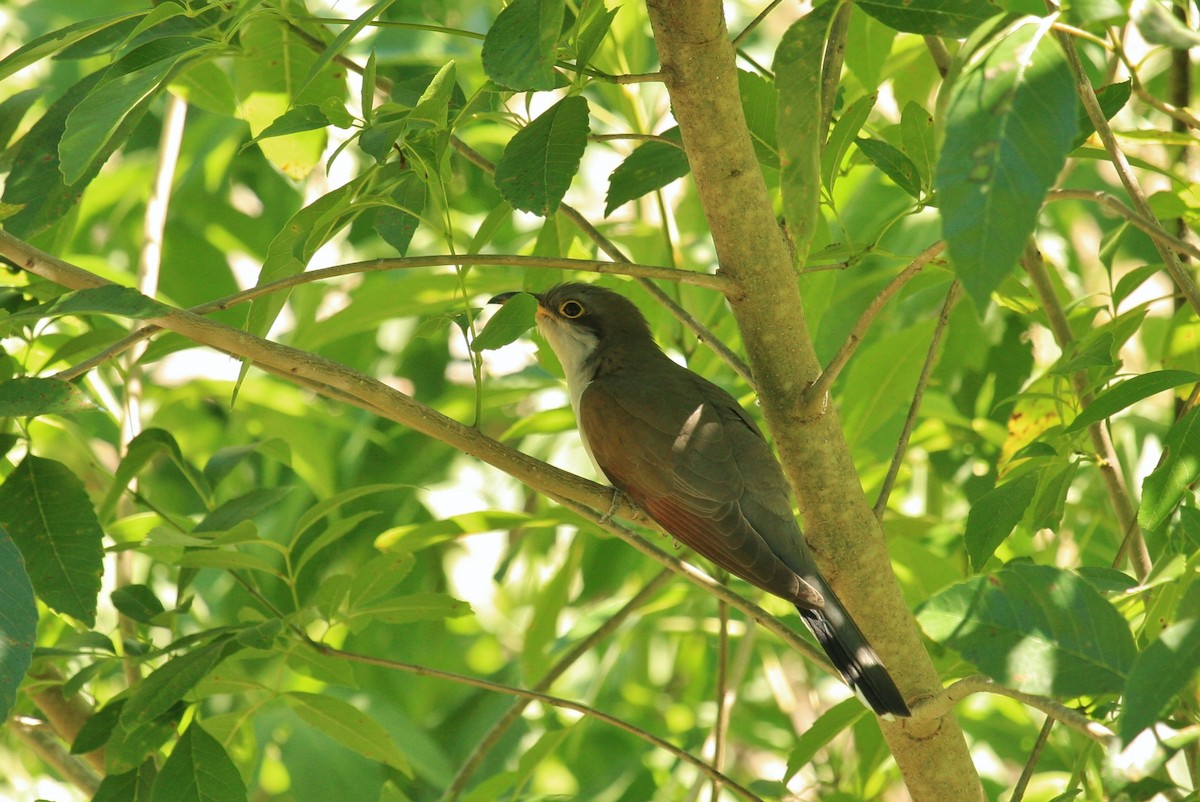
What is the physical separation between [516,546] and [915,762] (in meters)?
2.57

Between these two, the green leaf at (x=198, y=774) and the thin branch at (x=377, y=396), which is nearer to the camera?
the thin branch at (x=377, y=396)

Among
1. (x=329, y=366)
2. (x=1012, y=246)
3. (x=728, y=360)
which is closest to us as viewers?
(x=1012, y=246)

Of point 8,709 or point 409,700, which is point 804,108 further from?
point 409,700

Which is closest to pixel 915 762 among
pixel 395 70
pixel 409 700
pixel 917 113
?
pixel 917 113

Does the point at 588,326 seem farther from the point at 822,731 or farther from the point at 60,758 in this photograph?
the point at 60,758

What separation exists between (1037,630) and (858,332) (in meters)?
0.75

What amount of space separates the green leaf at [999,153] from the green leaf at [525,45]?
2.34 feet

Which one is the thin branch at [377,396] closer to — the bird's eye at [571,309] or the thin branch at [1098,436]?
the thin branch at [1098,436]

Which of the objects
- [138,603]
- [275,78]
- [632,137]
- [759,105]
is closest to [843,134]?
[759,105]

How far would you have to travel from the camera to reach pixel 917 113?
2643 millimetres

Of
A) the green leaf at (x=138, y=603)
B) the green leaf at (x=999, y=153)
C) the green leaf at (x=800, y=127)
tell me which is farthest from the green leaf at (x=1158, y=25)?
the green leaf at (x=138, y=603)

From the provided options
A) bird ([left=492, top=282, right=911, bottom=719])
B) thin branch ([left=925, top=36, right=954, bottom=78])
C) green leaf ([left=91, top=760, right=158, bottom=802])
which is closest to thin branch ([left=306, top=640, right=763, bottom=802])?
bird ([left=492, top=282, right=911, bottom=719])

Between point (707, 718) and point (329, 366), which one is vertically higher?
point (329, 366)

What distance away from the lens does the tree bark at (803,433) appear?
2414 millimetres
